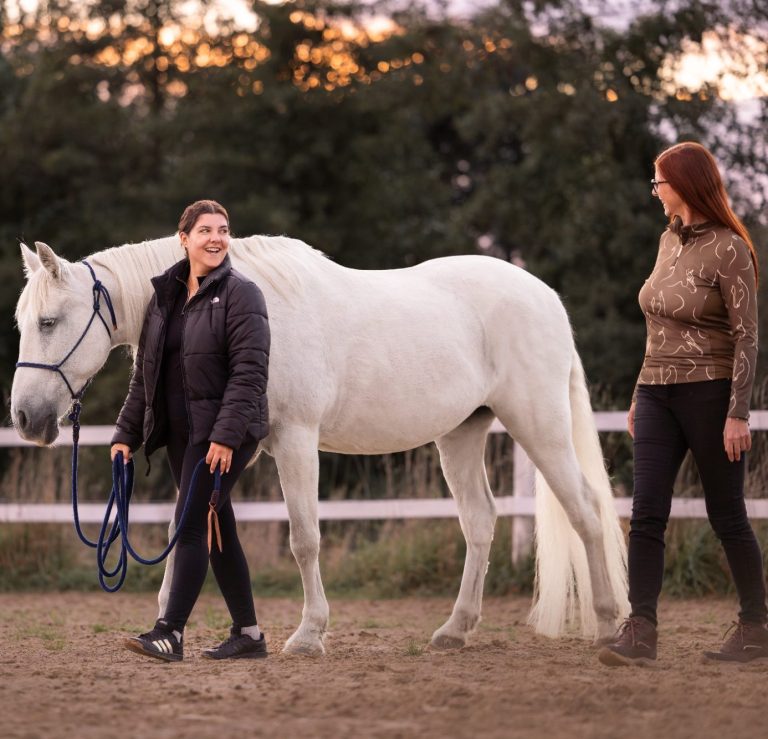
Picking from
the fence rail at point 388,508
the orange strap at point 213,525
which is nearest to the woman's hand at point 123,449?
the orange strap at point 213,525

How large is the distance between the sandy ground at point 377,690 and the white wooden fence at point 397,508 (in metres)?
1.77

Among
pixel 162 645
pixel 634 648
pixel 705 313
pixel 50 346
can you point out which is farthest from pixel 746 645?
pixel 50 346

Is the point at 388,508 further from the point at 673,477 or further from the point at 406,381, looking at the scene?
the point at 673,477

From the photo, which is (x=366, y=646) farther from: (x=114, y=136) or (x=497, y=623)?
(x=114, y=136)

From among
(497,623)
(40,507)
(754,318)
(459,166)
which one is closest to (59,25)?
(459,166)

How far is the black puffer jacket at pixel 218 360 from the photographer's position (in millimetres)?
4309

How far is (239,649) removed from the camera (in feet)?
15.4

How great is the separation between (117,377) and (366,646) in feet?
45.0

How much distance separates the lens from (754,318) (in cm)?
442

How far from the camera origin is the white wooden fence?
7531 millimetres

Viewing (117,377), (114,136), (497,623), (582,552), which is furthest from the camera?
(114,136)

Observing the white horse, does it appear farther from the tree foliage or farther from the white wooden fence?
the tree foliage

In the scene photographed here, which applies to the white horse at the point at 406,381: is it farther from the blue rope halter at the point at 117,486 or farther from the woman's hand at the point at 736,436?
the woman's hand at the point at 736,436

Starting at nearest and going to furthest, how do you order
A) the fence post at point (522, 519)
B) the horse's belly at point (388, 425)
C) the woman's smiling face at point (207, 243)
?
1. the woman's smiling face at point (207, 243)
2. the horse's belly at point (388, 425)
3. the fence post at point (522, 519)
